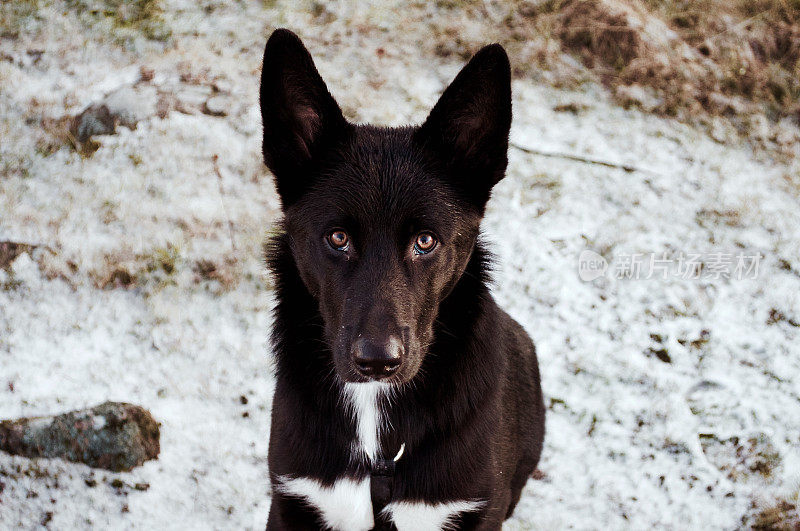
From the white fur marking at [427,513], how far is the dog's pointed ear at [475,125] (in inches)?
41.7

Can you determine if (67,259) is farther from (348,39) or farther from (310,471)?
(348,39)

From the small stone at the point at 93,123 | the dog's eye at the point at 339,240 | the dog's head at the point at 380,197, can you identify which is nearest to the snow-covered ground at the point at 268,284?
the small stone at the point at 93,123

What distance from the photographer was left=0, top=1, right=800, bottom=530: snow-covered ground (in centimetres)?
313

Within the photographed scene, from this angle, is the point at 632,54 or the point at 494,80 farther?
the point at 632,54

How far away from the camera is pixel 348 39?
17.7ft

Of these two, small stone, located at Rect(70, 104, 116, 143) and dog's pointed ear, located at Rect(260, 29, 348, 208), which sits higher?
dog's pointed ear, located at Rect(260, 29, 348, 208)

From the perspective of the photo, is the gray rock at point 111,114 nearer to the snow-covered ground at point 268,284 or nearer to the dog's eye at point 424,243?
the snow-covered ground at point 268,284

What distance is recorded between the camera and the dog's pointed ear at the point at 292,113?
→ 2.00m

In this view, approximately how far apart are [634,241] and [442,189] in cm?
258

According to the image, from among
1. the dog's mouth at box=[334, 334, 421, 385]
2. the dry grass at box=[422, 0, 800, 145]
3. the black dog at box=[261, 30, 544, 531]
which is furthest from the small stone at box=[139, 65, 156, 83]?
the dog's mouth at box=[334, 334, 421, 385]

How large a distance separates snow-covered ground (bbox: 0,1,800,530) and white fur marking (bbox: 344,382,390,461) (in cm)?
71

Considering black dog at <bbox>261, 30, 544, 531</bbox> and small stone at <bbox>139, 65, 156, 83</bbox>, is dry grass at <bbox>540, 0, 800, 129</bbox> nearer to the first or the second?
small stone at <bbox>139, 65, 156, 83</bbox>

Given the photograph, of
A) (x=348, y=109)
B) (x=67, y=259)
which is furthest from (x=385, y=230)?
(x=348, y=109)

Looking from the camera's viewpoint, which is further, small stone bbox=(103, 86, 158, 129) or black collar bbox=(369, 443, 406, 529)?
small stone bbox=(103, 86, 158, 129)
